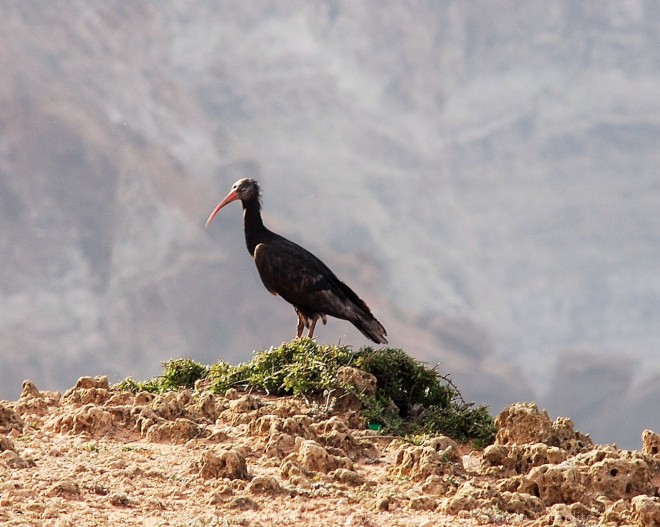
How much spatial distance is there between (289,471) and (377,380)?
12.6ft

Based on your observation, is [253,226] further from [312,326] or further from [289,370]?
[289,370]

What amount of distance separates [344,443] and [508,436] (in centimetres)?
Result: 182

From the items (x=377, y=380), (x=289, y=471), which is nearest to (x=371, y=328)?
(x=377, y=380)

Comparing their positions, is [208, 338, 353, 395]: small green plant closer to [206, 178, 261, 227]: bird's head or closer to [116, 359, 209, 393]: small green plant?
[116, 359, 209, 393]: small green plant

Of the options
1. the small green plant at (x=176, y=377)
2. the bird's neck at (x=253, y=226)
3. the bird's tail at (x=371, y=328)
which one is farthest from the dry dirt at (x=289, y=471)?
the bird's neck at (x=253, y=226)

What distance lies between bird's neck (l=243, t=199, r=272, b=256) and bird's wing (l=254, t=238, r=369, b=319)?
42 centimetres

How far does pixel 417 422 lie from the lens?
39.8 ft

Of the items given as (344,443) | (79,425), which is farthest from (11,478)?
(344,443)

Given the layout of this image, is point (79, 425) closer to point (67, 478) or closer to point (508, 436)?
point (67, 478)

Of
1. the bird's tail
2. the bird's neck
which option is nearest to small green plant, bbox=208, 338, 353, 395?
the bird's tail

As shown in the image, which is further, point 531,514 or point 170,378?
point 170,378

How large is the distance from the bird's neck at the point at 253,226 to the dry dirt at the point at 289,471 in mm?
6126

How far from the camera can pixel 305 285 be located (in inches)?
656

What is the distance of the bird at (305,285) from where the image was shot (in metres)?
16.1
